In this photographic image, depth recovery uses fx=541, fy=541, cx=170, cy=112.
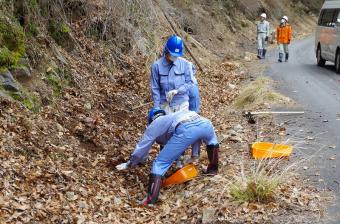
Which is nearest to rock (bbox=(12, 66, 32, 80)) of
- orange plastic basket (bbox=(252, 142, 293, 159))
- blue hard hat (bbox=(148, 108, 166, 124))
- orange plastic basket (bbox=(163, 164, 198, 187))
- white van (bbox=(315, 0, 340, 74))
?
blue hard hat (bbox=(148, 108, 166, 124))

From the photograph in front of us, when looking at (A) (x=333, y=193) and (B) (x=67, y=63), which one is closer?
(A) (x=333, y=193)

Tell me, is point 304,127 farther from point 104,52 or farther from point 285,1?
point 285,1

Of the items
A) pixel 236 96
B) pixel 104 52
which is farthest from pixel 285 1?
pixel 104 52

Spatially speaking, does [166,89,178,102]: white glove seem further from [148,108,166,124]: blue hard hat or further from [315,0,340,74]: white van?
[315,0,340,74]: white van

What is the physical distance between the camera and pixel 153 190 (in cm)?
650

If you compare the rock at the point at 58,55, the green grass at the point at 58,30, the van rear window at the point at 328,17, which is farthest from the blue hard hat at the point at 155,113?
the van rear window at the point at 328,17

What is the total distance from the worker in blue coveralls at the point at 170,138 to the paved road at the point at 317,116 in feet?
4.86

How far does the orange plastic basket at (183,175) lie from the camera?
23.0 feet

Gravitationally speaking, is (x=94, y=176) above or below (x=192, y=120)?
below

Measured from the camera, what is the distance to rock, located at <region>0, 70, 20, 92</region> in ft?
25.1

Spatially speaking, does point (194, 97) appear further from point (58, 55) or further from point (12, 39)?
point (58, 55)

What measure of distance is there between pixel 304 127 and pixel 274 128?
1.84 ft

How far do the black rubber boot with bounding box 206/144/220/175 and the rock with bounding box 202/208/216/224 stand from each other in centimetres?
119

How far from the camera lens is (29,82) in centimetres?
834
